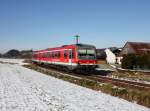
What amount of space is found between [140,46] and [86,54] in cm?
4176

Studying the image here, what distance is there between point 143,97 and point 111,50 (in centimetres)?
7441

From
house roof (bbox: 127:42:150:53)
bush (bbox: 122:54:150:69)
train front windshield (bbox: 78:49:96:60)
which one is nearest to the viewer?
train front windshield (bbox: 78:49:96:60)

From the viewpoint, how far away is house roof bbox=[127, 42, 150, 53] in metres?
66.4

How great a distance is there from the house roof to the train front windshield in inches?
1511

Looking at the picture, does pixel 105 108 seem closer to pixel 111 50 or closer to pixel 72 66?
pixel 72 66

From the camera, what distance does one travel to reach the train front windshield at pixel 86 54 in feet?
95.2

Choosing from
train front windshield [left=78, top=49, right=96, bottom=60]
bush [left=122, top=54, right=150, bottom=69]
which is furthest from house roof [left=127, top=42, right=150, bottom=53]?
train front windshield [left=78, top=49, right=96, bottom=60]

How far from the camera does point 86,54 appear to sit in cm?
2930

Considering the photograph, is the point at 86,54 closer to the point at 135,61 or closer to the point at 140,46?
the point at 135,61

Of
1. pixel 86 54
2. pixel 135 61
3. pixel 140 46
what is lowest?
pixel 135 61

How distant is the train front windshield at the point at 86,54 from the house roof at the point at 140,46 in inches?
1511

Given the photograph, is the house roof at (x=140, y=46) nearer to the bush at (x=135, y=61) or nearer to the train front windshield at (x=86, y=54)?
the bush at (x=135, y=61)

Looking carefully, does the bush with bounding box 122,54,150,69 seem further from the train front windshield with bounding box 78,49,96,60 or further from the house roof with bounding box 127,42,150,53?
the house roof with bounding box 127,42,150,53

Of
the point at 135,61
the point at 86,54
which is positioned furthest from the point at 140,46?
the point at 86,54
